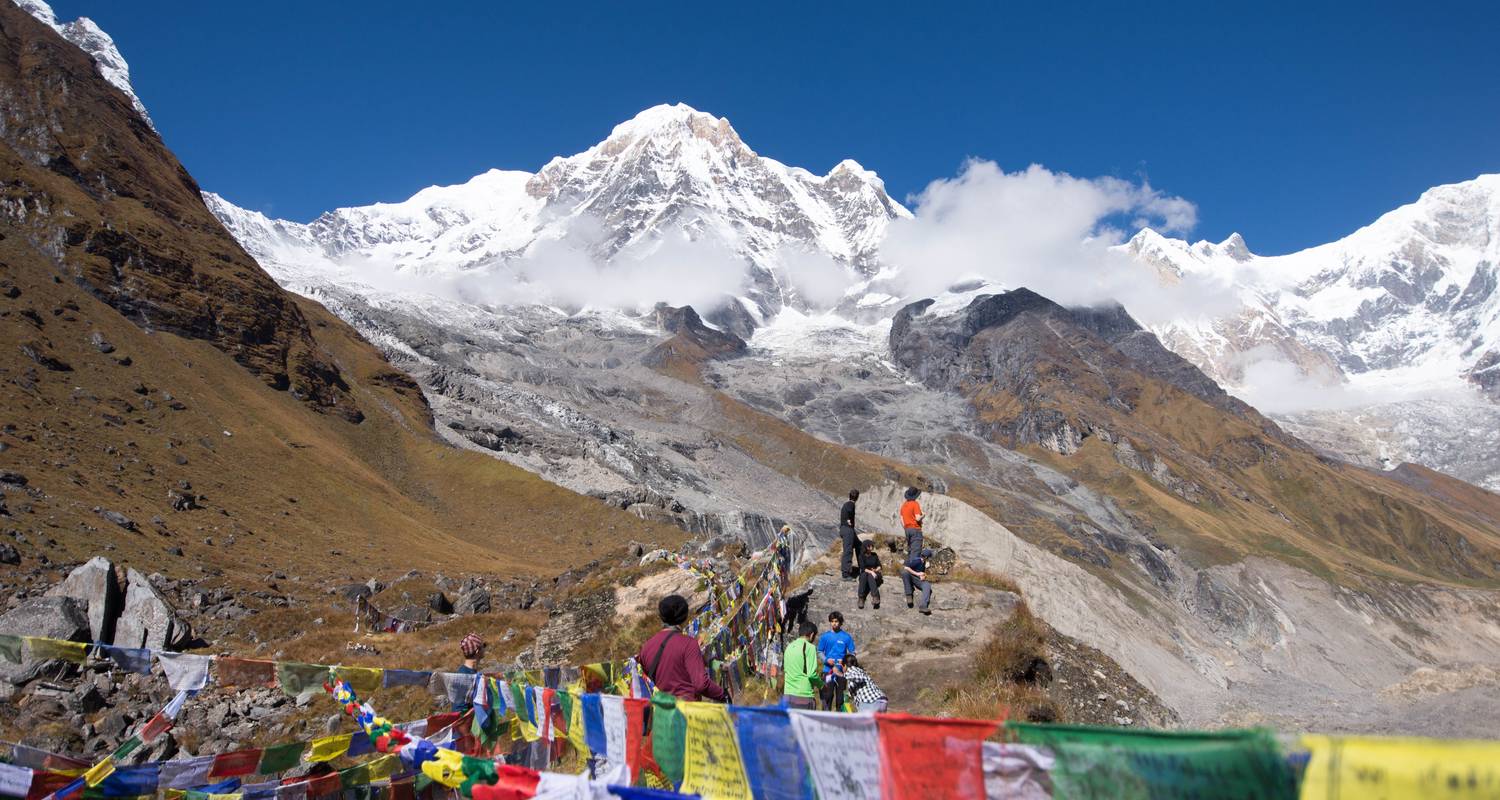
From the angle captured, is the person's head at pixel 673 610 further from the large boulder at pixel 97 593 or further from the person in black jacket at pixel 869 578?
the large boulder at pixel 97 593

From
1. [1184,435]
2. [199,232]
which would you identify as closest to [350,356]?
[199,232]

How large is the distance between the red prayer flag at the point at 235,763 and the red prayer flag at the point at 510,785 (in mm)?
4269

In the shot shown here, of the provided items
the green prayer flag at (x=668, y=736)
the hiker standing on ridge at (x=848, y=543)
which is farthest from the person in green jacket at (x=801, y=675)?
the hiker standing on ridge at (x=848, y=543)

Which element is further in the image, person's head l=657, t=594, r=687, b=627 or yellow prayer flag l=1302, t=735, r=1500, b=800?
person's head l=657, t=594, r=687, b=627

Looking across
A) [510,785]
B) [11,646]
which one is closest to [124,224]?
[11,646]

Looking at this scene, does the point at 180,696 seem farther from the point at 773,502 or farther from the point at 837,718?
the point at 773,502

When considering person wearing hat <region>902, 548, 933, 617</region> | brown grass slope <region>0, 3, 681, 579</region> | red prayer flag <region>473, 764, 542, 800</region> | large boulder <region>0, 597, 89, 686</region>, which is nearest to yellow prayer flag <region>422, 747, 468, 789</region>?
red prayer flag <region>473, 764, 542, 800</region>

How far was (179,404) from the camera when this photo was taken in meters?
47.6

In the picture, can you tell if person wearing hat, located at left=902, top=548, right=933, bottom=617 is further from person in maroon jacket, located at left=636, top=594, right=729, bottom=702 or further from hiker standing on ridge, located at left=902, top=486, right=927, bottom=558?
person in maroon jacket, located at left=636, top=594, right=729, bottom=702

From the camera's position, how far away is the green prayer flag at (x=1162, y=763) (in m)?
3.34

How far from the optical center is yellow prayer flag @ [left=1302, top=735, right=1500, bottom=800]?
111 inches

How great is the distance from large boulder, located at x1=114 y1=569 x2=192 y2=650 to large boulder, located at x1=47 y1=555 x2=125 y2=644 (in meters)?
0.27

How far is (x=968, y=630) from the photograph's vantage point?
1338 cm

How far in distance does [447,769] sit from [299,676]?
19.9ft
